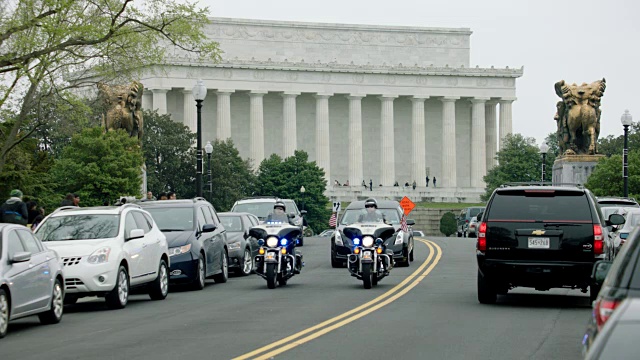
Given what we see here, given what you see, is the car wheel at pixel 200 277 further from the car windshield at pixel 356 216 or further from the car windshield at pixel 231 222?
the car windshield at pixel 231 222

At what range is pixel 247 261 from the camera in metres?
29.8

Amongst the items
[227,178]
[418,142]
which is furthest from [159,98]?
[227,178]

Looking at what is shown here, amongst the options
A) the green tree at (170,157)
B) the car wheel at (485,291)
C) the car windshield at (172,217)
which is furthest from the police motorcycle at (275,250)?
the green tree at (170,157)

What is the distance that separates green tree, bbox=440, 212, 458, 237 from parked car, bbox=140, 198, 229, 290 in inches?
3081

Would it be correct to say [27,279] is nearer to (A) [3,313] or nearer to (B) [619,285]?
(A) [3,313]

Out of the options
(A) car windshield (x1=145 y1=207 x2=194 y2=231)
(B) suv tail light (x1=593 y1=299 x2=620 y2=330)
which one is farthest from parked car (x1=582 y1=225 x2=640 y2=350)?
(A) car windshield (x1=145 y1=207 x2=194 y2=231)

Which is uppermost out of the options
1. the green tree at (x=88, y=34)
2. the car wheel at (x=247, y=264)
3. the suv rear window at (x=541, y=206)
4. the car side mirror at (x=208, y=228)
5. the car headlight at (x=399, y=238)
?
the green tree at (x=88, y=34)

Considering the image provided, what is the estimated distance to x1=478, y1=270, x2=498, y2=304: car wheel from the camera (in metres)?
18.4

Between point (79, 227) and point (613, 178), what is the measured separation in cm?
4820

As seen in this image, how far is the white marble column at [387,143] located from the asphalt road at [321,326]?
107116 mm

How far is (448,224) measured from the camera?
342ft

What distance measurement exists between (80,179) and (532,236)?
52062 mm

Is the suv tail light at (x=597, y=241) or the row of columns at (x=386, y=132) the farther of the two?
the row of columns at (x=386, y=132)

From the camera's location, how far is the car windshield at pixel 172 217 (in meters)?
24.5
